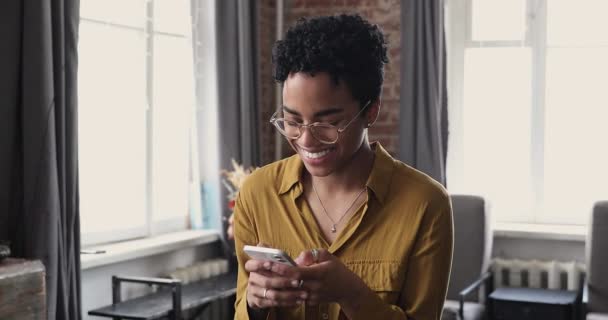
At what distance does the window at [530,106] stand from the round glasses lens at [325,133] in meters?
3.62

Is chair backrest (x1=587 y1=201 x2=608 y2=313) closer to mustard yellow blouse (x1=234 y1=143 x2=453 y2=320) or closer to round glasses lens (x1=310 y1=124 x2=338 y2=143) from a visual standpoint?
mustard yellow blouse (x1=234 y1=143 x2=453 y2=320)

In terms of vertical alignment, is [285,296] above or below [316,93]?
below

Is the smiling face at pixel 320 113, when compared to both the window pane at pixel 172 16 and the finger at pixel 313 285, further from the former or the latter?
the window pane at pixel 172 16

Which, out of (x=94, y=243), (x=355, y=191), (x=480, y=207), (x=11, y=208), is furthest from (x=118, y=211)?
(x=355, y=191)

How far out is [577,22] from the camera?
502cm

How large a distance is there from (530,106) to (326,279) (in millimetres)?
3909

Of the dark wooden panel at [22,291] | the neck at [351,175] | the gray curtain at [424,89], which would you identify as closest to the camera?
the neck at [351,175]

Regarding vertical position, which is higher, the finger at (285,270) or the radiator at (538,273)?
the finger at (285,270)

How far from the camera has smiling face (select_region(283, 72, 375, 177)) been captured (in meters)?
1.57

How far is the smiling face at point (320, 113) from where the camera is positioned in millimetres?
1566

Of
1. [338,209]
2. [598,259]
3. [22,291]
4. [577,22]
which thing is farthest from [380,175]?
[577,22]

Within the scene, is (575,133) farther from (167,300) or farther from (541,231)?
(167,300)

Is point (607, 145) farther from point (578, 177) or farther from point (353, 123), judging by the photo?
point (353, 123)

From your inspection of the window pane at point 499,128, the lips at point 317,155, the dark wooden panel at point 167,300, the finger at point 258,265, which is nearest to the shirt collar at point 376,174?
the lips at point 317,155
